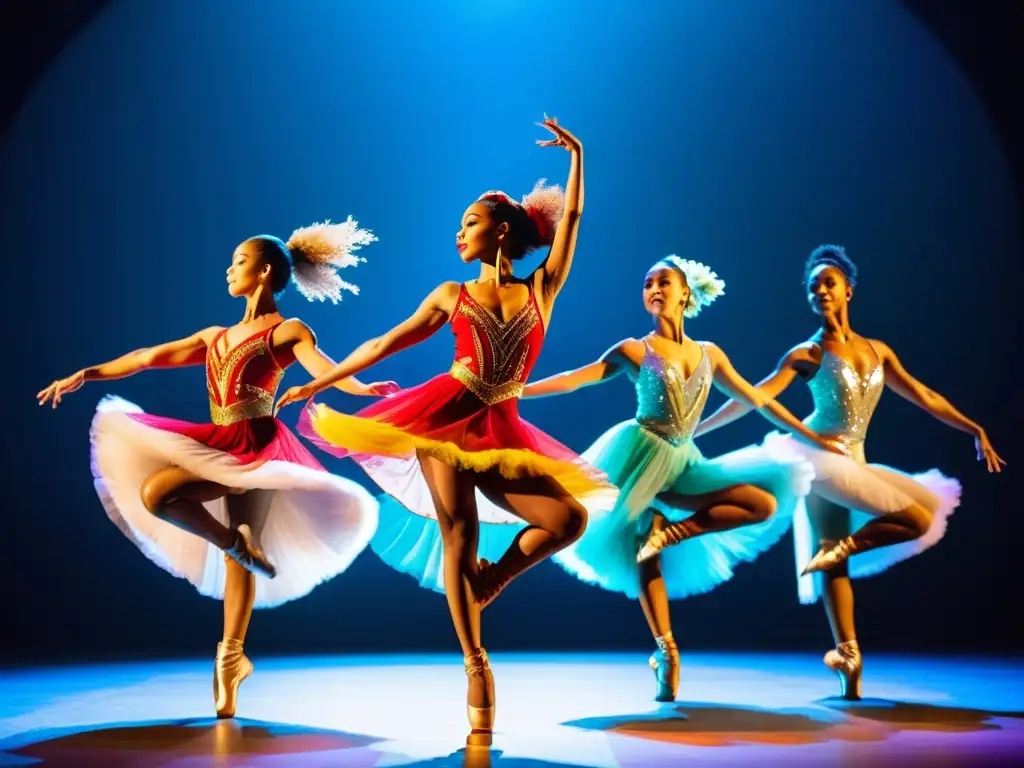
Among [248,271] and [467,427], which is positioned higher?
[248,271]

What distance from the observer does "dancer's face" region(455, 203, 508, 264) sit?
9.92 feet

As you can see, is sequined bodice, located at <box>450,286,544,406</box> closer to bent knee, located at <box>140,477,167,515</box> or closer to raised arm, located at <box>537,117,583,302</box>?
raised arm, located at <box>537,117,583,302</box>

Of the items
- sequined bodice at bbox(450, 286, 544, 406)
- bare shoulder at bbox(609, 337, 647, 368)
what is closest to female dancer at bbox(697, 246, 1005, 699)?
bare shoulder at bbox(609, 337, 647, 368)

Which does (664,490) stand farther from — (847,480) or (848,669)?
(848,669)

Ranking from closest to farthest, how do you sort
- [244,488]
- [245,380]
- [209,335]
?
1. [244,488]
2. [245,380]
3. [209,335]

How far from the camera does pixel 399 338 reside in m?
2.95

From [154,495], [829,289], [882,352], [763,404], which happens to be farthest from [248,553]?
[882,352]

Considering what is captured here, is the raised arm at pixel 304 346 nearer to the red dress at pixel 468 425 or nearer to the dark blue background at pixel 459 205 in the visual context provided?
the red dress at pixel 468 425

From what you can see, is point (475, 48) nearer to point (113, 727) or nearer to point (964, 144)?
point (964, 144)

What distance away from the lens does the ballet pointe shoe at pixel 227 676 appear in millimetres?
3086

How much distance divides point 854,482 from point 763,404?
0.39m

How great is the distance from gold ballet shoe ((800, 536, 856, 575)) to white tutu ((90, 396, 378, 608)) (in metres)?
1.48

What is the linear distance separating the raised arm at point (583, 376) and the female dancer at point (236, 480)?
1.64ft

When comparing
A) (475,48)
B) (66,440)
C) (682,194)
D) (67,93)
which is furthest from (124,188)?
(682,194)
